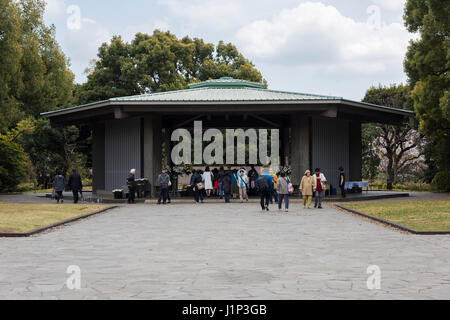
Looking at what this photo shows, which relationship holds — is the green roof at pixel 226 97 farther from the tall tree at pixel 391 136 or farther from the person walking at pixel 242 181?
the tall tree at pixel 391 136

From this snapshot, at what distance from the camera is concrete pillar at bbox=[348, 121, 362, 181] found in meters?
32.0

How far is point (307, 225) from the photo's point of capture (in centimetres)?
1550

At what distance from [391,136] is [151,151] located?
75.3 feet

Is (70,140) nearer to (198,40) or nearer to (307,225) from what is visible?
(198,40)

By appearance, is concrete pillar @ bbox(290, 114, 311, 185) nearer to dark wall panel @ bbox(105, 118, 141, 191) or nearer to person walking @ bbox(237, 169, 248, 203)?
person walking @ bbox(237, 169, 248, 203)

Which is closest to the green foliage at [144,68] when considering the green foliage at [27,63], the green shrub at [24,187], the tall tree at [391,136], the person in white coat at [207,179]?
the green shrub at [24,187]

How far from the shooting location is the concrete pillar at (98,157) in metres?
33.2

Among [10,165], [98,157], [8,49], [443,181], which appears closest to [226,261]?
[8,49]

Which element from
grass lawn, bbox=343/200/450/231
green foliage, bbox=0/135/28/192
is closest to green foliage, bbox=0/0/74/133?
green foliage, bbox=0/135/28/192

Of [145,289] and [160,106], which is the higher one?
[160,106]

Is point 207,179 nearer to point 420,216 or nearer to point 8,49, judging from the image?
point 8,49
